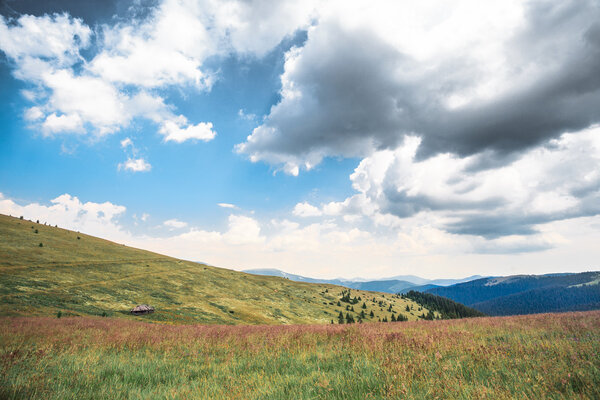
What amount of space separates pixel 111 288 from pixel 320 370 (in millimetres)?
61437

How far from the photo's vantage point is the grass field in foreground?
4.46m

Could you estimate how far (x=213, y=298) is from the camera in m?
72.9

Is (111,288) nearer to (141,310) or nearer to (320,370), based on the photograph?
(141,310)

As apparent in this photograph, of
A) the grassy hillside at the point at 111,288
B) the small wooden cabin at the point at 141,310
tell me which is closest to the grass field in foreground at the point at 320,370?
the grassy hillside at the point at 111,288

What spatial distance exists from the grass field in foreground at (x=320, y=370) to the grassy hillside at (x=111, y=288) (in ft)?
111

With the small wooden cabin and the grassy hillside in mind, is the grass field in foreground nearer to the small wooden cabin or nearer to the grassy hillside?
the grassy hillside

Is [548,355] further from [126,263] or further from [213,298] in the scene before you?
[126,263]

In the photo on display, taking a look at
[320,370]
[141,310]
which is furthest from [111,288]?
[320,370]

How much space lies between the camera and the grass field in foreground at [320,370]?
14.6 feet

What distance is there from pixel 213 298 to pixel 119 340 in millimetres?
68180

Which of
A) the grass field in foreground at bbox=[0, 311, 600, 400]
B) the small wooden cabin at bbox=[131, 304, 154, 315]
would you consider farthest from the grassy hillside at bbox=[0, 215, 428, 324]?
the grass field in foreground at bbox=[0, 311, 600, 400]

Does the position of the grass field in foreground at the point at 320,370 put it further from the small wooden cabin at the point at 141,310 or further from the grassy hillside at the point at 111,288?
the small wooden cabin at the point at 141,310

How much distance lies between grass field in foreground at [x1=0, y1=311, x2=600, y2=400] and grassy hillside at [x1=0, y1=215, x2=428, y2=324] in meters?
33.7

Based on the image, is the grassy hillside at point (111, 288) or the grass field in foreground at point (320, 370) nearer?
the grass field in foreground at point (320, 370)
